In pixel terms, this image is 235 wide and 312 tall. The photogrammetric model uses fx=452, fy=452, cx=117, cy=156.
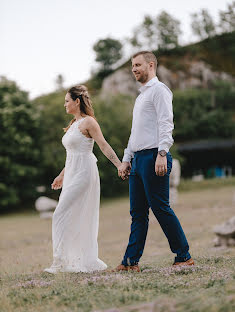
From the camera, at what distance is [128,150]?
6277mm

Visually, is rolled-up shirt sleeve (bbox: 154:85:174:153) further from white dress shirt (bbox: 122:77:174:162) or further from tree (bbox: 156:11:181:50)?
tree (bbox: 156:11:181:50)

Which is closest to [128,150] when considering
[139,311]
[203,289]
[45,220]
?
[203,289]

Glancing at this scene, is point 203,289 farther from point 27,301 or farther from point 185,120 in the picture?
point 185,120

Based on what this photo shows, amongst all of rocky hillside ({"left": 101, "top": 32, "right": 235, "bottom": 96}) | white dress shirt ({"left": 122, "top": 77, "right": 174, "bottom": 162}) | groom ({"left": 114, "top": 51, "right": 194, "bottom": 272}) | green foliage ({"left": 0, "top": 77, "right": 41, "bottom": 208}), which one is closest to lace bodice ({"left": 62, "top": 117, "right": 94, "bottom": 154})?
groom ({"left": 114, "top": 51, "right": 194, "bottom": 272})

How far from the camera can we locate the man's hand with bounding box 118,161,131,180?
6.14 m

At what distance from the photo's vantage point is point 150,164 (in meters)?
5.84

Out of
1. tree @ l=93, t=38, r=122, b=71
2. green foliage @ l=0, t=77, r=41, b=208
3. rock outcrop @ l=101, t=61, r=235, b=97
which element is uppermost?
tree @ l=93, t=38, r=122, b=71

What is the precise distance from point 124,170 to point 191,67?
62837 mm

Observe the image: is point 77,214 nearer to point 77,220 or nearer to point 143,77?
point 77,220

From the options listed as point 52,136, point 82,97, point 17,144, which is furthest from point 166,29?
point 82,97

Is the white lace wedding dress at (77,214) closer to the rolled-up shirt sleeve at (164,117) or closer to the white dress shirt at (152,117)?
the white dress shirt at (152,117)

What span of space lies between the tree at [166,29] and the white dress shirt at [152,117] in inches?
2546

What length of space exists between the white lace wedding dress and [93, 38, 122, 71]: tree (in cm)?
6827

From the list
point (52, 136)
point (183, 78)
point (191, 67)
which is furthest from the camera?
point (191, 67)
